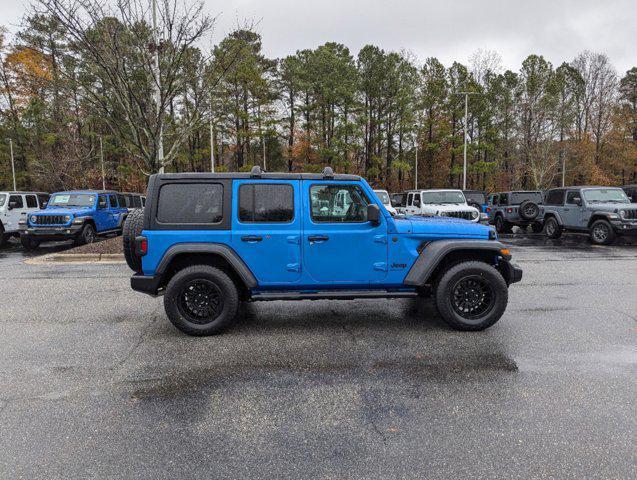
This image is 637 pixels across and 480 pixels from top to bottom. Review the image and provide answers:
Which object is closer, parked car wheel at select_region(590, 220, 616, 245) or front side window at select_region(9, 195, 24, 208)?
parked car wheel at select_region(590, 220, 616, 245)

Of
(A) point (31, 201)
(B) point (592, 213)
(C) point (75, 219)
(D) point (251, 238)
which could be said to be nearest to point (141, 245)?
(D) point (251, 238)

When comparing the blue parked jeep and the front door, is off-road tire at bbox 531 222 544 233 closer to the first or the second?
the front door

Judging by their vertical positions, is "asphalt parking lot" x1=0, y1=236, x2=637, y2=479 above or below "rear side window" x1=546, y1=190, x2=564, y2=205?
below

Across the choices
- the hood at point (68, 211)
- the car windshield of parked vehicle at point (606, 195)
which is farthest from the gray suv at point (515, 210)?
the hood at point (68, 211)

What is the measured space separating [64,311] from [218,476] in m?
5.02

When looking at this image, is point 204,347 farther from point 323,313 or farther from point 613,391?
point 613,391

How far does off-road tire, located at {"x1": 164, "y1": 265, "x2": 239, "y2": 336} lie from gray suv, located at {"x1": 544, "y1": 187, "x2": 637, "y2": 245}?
13859 mm

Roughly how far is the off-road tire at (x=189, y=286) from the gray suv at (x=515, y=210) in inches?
631

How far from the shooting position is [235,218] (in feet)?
16.7

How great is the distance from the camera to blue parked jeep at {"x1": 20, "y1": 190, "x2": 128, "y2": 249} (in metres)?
13.9

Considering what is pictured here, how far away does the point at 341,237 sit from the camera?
5.12 meters

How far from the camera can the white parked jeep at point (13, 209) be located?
1539 centimetres

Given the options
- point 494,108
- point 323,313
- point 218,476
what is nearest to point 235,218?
point 323,313

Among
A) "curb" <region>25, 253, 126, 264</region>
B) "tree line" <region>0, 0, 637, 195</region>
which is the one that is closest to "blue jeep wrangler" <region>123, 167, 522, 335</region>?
"curb" <region>25, 253, 126, 264</region>
